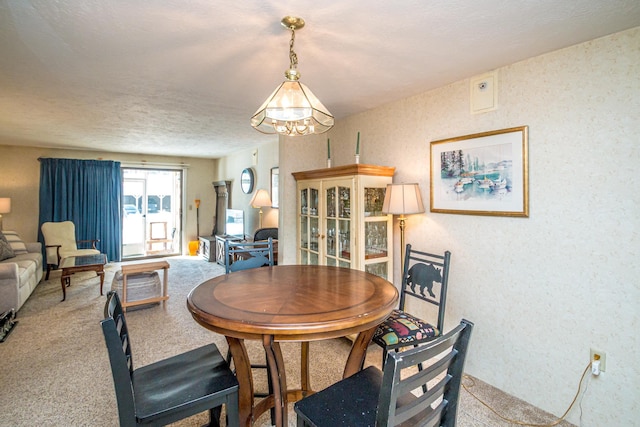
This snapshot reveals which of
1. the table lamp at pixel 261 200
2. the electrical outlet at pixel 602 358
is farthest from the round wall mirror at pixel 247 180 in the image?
the electrical outlet at pixel 602 358

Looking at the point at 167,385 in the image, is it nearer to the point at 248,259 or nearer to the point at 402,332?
the point at 248,259

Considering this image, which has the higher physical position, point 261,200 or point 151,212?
point 261,200

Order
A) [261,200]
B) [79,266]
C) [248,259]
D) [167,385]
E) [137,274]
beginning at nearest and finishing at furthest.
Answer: [167,385] → [248,259] → [137,274] → [79,266] → [261,200]

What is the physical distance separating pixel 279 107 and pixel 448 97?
156 cm

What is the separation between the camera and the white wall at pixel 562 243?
1.64m

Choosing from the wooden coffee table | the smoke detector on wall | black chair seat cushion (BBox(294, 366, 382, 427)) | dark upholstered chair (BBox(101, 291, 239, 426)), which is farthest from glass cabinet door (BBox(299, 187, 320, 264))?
the wooden coffee table

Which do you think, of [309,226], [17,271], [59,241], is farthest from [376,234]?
[59,241]

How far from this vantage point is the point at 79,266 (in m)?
4.00

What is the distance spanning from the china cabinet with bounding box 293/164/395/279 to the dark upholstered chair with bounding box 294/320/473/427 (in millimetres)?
1372

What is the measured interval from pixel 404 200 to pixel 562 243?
3.47ft

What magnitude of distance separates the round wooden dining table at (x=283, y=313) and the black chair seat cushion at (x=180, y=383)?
0.50 feet

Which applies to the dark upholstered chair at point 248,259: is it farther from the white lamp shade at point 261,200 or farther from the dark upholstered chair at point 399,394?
the white lamp shade at point 261,200

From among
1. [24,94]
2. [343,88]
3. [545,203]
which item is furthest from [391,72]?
[24,94]

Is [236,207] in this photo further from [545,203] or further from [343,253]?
[545,203]
